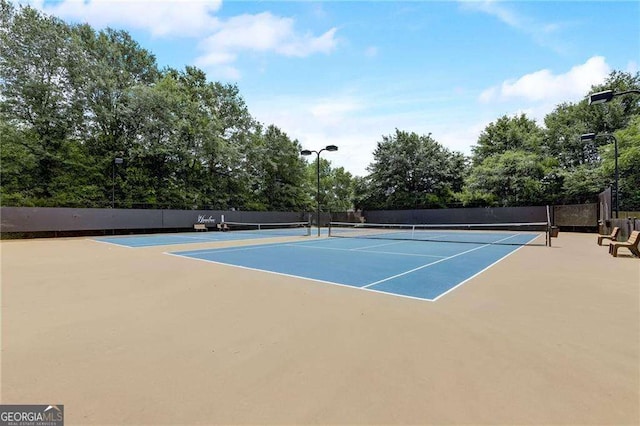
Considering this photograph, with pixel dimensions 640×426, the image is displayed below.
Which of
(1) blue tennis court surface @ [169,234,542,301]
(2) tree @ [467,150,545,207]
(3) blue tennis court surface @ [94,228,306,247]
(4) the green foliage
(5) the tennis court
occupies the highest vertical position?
(4) the green foliage

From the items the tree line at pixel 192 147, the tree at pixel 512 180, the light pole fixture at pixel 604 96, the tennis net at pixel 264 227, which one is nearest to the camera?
the light pole fixture at pixel 604 96

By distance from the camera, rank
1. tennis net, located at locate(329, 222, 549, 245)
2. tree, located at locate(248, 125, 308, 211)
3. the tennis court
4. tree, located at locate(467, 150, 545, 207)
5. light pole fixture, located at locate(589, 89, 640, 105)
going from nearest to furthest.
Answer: the tennis court → light pole fixture, located at locate(589, 89, 640, 105) → tennis net, located at locate(329, 222, 549, 245) → tree, located at locate(467, 150, 545, 207) → tree, located at locate(248, 125, 308, 211)

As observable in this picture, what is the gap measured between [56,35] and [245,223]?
723 inches

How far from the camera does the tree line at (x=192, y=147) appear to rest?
2048 cm

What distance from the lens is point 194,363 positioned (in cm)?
265

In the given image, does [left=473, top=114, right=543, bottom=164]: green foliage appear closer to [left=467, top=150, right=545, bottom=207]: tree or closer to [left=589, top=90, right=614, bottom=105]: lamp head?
[left=467, top=150, right=545, bottom=207]: tree

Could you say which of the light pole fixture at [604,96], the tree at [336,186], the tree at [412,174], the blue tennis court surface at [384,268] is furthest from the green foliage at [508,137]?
the blue tennis court surface at [384,268]

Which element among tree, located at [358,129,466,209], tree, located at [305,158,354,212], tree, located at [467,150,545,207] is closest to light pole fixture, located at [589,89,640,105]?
tree, located at [467,150,545,207]

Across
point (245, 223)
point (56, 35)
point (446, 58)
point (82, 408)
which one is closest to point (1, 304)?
point (82, 408)

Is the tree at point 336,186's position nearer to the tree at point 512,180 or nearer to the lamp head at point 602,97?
the tree at point 512,180

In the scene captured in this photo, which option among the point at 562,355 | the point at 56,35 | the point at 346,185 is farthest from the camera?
the point at 346,185

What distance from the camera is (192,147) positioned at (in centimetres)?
2702

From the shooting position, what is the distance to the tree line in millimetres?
20484

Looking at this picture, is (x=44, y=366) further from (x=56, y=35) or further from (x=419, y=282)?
(x=56, y=35)
